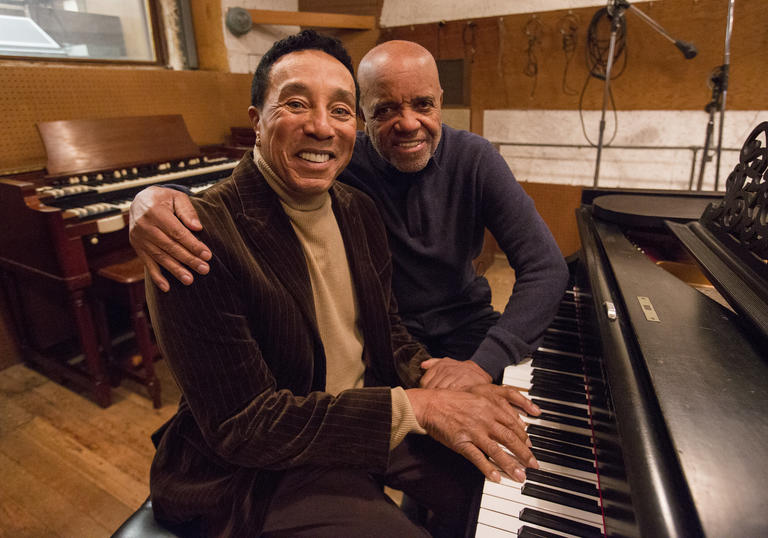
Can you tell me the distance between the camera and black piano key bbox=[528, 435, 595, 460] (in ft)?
3.23

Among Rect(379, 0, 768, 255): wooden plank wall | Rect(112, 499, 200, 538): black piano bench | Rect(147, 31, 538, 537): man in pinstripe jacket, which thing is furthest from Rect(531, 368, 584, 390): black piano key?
Rect(379, 0, 768, 255): wooden plank wall

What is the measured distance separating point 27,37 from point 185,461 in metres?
3.36

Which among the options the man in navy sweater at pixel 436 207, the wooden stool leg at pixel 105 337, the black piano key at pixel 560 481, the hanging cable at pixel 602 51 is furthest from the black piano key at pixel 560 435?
the hanging cable at pixel 602 51

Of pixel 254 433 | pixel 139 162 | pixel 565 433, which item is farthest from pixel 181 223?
pixel 139 162

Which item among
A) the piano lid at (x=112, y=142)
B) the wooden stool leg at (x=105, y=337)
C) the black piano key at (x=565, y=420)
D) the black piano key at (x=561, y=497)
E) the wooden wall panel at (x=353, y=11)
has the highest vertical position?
the wooden wall panel at (x=353, y=11)

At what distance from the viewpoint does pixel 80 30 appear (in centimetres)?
344

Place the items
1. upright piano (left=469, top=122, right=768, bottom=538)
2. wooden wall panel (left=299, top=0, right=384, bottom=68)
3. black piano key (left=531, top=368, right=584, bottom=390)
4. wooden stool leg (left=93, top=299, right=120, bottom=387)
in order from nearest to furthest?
upright piano (left=469, top=122, right=768, bottom=538)
black piano key (left=531, top=368, right=584, bottom=390)
wooden stool leg (left=93, top=299, right=120, bottom=387)
wooden wall panel (left=299, top=0, right=384, bottom=68)

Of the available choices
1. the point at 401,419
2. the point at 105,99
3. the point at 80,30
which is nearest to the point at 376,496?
the point at 401,419

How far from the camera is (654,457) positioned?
2.25ft

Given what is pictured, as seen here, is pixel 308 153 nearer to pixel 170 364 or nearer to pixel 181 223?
pixel 181 223

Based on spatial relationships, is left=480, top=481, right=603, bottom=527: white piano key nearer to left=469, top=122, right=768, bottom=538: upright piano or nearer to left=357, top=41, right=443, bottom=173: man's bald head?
left=469, top=122, right=768, bottom=538: upright piano

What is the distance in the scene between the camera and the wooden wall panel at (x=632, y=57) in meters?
3.93

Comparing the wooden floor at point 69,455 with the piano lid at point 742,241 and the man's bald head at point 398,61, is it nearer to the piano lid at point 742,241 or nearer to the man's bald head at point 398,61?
the man's bald head at point 398,61

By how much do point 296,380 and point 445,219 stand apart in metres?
0.83
